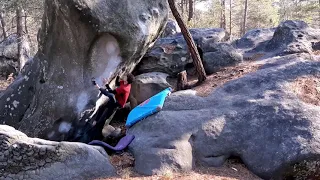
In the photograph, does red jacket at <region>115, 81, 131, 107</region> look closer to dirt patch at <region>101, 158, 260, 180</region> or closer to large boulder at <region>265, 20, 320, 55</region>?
dirt patch at <region>101, 158, 260, 180</region>

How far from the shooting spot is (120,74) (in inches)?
404

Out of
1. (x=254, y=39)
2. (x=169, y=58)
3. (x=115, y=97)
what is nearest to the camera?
(x=115, y=97)

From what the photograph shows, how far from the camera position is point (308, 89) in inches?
333

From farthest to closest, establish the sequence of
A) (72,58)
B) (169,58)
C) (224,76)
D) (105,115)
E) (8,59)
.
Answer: (8,59), (169,58), (224,76), (105,115), (72,58)

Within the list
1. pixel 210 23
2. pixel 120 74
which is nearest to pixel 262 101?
pixel 120 74

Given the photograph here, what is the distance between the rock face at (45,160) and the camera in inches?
237

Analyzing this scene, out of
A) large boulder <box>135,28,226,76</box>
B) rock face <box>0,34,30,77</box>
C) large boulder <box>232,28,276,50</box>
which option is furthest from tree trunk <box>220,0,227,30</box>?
large boulder <box>135,28,226,76</box>

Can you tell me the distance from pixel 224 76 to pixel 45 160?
6.01 metres

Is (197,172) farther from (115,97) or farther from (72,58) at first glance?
(72,58)

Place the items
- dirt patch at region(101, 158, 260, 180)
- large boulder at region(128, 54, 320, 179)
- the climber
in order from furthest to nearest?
the climber → large boulder at region(128, 54, 320, 179) → dirt patch at region(101, 158, 260, 180)

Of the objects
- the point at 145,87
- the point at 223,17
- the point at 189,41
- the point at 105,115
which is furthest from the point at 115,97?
the point at 223,17

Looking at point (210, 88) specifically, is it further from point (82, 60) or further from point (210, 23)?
point (210, 23)

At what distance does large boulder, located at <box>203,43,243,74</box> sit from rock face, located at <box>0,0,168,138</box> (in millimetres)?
3146

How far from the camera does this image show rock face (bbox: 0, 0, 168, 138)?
865cm
